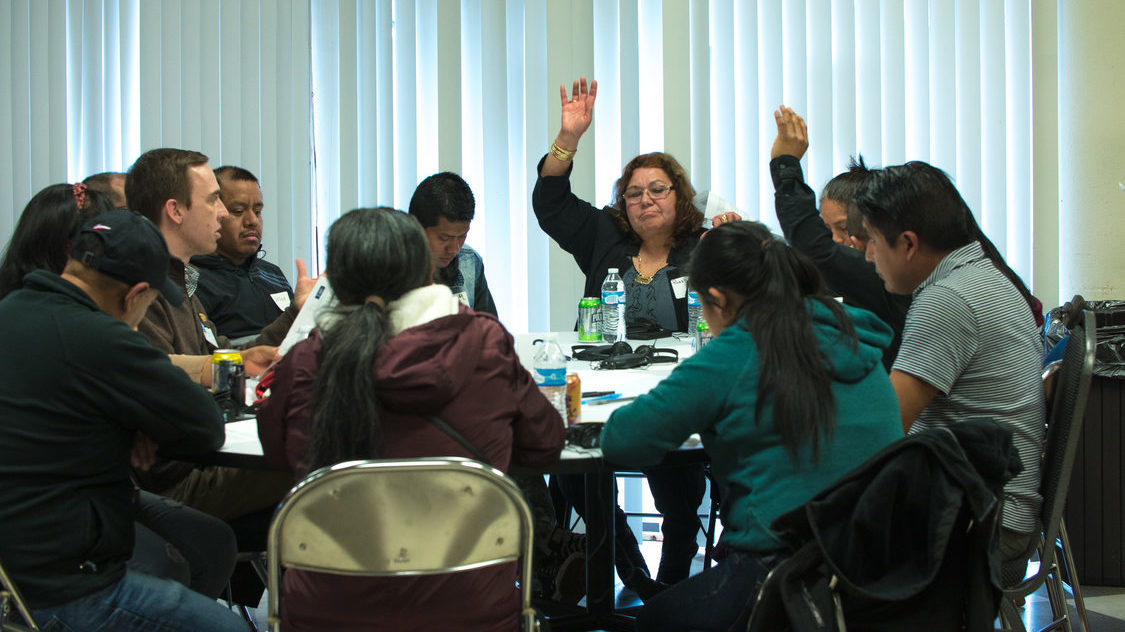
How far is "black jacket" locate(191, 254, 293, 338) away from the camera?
336 centimetres

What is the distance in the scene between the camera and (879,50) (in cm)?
407

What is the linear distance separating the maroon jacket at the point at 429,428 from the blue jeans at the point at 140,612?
9.9 inches

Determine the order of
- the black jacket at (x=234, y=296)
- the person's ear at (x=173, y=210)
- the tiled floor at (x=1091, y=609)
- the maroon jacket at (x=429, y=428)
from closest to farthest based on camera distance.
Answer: the maroon jacket at (x=429, y=428), the person's ear at (x=173, y=210), the tiled floor at (x=1091, y=609), the black jacket at (x=234, y=296)

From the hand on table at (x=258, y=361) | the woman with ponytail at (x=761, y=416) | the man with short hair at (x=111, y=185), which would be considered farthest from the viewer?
the man with short hair at (x=111, y=185)

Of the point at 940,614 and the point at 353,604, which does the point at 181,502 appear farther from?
the point at 940,614

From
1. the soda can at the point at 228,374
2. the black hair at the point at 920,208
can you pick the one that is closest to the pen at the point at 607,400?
the black hair at the point at 920,208

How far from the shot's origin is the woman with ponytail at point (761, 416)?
5.22 ft

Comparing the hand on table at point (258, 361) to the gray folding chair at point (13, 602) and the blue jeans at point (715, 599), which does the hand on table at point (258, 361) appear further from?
the blue jeans at point (715, 599)

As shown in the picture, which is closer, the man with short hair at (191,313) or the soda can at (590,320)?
the man with short hair at (191,313)

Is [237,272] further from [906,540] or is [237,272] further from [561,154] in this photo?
[906,540]

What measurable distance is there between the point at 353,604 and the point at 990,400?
1381mm

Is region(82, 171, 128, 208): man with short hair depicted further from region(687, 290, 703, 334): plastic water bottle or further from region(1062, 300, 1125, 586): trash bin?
region(1062, 300, 1125, 586): trash bin

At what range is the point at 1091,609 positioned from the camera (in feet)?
9.93

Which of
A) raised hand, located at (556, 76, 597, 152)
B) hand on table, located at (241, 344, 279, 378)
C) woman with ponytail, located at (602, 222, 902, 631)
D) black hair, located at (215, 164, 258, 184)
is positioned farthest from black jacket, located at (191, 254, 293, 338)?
woman with ponytail, located at (602, 222, 902, 631)
